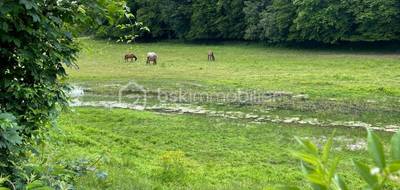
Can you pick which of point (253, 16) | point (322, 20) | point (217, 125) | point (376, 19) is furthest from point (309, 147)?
point (253, 16)

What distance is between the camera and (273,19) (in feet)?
161

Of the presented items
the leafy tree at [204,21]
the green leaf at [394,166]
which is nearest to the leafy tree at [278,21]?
the leafy tree at [204,21]

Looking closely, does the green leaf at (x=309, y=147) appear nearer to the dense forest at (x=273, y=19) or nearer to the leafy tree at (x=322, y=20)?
the dense forest at (x=273, y=19)

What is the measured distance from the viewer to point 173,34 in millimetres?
63438

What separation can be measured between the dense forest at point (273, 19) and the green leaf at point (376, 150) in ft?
119

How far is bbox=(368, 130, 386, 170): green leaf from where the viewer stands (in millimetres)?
817

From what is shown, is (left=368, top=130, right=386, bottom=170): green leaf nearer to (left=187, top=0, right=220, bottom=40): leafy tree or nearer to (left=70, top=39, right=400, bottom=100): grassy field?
(left=70, top=39, right=400, bottom=100): grassy field

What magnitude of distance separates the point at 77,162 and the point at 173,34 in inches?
2360

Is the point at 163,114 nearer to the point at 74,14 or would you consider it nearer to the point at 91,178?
the point at 91,178

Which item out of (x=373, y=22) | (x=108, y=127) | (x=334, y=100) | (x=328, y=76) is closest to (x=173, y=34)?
(x=373, y=22)

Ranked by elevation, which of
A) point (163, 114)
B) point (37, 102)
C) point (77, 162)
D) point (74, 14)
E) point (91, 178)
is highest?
point (74, 14)

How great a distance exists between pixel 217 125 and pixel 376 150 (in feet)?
46.8
